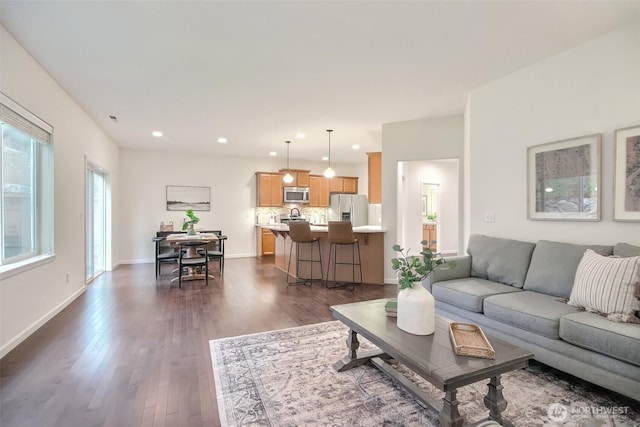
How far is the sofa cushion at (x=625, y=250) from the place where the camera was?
217cm

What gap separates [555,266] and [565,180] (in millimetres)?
877

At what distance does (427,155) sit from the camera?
4.92 metres

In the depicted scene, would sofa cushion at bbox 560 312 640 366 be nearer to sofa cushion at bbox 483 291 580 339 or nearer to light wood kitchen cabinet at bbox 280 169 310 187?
sofa cushion at bbox 483 291 580 339

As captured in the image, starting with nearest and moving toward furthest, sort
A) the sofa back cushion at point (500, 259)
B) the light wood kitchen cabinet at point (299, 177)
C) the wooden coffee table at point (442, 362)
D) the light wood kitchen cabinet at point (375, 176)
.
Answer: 1. the wooden coffee table at point (442, 362)
2. the sofa back cushion at point (500, 259)
3. the light wood kitchen cabinet at point (375, 176)
4. the light wood kitchen cabinet at point (299, 177)

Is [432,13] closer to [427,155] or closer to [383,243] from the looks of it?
[427,155]

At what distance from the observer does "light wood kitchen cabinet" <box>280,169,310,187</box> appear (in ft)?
27.4

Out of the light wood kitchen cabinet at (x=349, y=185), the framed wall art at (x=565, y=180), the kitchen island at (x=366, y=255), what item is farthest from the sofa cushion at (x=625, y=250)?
the light wood kitchen cabinet at (x=349, y=185)

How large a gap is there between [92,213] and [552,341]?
6534 mm

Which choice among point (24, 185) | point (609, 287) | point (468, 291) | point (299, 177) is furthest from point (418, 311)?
point (299, 177)

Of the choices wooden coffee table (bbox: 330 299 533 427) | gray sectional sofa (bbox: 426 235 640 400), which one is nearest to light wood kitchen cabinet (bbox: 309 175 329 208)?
gray sectional sofa (bbox: 426 235 640 400)

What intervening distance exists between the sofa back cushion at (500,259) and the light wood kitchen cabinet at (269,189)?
5.65 metres

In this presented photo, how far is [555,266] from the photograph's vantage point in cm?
258

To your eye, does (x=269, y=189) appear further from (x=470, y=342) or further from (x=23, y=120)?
(x=470, y=342)

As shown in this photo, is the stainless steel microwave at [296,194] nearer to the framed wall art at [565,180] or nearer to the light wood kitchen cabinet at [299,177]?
the light wood kitchen cabinet at [299,177]
